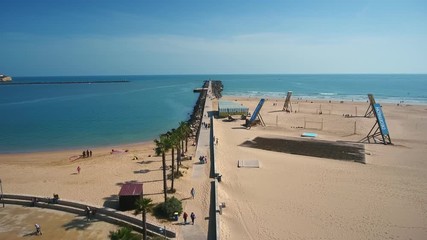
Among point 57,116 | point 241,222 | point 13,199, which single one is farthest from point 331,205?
point 57,116

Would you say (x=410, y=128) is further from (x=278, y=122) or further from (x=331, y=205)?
(x=331, y=205)

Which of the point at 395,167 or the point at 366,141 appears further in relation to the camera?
the point at 366,141

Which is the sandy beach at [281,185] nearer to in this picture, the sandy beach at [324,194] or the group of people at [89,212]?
the sandy beach at [324,194]

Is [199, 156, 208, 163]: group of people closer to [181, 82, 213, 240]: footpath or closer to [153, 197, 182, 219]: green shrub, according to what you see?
[181, 82, 213, 240]: footpath

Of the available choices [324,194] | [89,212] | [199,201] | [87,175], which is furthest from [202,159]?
[89,212]

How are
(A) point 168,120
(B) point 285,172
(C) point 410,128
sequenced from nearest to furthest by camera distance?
(B) point 285,172 < (C) point 410,128 < (A) point 168,120

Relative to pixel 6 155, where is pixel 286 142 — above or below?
above
